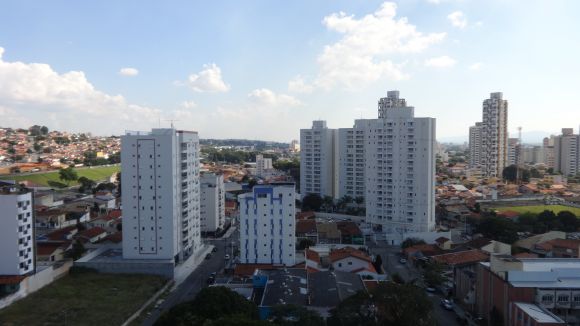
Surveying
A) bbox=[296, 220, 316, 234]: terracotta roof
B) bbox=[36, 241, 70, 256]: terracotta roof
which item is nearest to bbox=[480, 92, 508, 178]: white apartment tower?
bbox=[296, 220, 316, 234]: terracotta roof

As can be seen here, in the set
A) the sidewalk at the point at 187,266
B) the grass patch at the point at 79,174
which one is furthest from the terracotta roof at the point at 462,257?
the grass patch at the point at 79,174

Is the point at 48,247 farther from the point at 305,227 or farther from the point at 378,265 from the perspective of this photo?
the point at 378,265

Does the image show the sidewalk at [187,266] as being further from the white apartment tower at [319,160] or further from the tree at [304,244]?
the white apartment tower at [319,160]

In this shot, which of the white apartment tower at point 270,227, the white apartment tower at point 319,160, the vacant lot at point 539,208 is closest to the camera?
the white apartment tower at point 270,227

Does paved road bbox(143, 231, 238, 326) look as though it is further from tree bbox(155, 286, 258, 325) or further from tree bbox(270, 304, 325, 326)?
tree bbox(270, 304, 325, 326)

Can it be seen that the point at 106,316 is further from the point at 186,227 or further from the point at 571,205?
the point at 571,205

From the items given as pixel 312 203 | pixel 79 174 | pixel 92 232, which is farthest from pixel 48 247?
pixel 79 174
